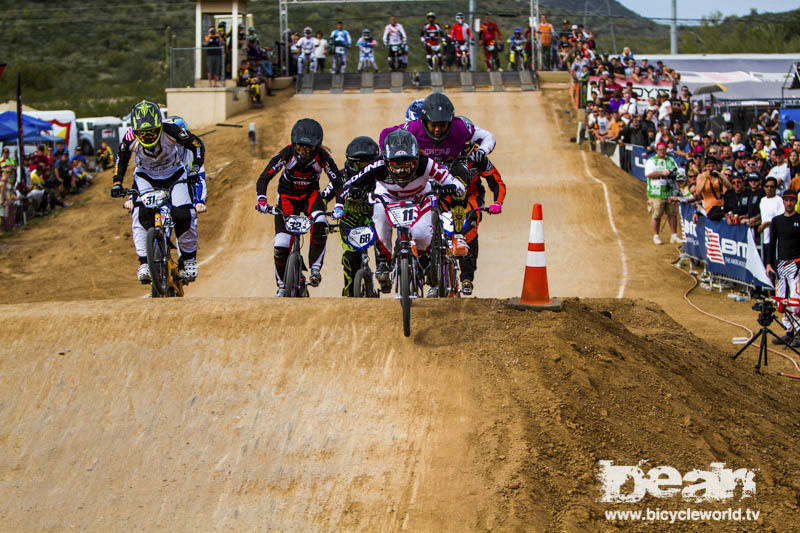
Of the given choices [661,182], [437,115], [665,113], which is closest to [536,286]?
[437,115]

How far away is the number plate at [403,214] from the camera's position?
8656 mm

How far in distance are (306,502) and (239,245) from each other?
1480 centimetres

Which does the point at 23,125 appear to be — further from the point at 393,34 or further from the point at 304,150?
the point at 304,150

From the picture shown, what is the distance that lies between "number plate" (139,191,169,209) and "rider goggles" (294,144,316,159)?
1.58 metres

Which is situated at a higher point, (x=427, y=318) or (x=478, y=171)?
(x=478, y=171)

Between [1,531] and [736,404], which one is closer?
[1,531]

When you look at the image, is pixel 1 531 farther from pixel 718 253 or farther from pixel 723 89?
pixel 723 89

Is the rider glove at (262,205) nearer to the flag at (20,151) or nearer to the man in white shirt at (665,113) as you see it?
the flag at (20,151)

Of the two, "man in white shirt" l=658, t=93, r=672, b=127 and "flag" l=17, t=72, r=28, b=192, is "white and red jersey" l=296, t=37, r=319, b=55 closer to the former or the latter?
"flag" l=17, t=72, r=28, b=192

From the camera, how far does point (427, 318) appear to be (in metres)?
8.08

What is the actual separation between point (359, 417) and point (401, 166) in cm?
299

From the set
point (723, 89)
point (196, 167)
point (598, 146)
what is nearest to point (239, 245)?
point (196, 167)

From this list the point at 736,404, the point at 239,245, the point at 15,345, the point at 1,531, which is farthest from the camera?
the point at 239,245

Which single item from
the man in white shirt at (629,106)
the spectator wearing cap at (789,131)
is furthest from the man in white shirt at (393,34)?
the spectator wearing cap at (789,131)
